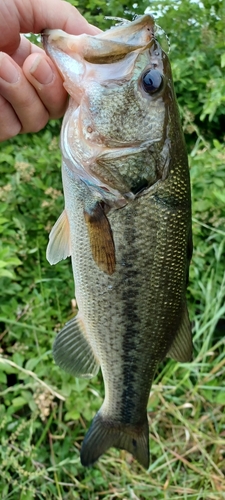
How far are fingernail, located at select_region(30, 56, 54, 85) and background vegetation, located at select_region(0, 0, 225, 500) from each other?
0.91 m

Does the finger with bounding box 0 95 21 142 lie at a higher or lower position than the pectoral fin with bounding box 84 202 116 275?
higher

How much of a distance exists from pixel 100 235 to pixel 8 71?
54cm

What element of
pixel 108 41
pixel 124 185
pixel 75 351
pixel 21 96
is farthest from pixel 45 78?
pixel 75 351

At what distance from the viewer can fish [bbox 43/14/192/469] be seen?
1198mm

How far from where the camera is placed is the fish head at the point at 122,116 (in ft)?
3.92

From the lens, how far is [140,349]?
152 cm

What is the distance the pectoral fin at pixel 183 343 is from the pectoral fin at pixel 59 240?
1.47ft

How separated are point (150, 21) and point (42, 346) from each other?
1.61 meters

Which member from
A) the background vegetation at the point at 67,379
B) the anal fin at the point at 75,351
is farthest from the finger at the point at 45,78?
the background vegetation at the point at 67,379

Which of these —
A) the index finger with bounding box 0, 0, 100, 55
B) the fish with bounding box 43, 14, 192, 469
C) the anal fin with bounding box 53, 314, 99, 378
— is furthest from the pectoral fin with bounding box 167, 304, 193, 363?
the index finger with bounding box 0, 0, 100, 55

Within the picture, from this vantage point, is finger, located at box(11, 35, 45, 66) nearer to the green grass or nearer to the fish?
the fish

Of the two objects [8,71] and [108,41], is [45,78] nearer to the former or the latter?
[8,71]

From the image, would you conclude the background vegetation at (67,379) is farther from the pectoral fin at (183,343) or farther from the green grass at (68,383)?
the pectoral fin at (183,343)

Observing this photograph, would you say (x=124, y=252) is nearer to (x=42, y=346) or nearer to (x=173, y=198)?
(x=173, y=198)
